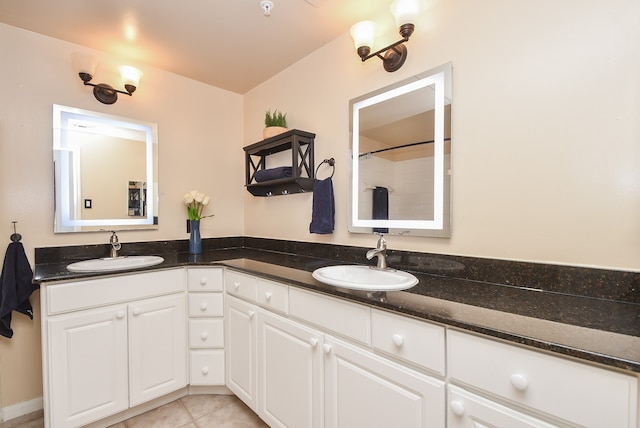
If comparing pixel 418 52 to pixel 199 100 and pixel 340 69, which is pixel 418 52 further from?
pixel 199 100

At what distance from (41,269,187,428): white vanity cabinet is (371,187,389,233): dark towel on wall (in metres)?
1.23

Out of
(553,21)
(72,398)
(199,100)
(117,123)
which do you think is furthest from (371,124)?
(72,398)

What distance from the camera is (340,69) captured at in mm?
1771

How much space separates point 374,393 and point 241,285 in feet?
3.02

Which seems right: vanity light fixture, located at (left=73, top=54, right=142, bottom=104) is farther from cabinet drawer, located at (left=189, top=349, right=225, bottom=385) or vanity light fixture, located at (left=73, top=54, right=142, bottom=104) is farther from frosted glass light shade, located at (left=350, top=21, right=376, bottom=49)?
cabinet drawer, located at (left=189, top=349, right=225, bottom=385)

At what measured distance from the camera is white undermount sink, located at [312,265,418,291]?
43.1 inches

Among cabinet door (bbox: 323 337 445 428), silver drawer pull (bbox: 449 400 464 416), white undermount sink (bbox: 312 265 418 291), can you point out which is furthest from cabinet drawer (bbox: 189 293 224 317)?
silver drawer pull (bbox: 449 400 464 416)

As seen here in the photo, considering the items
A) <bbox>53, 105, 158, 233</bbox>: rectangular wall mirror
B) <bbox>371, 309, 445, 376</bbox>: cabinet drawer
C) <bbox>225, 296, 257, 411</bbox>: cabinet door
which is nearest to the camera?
<bbox>371, 309, 445, 376</bbox>: cabinet drawer

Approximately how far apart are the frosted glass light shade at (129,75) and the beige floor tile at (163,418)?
6.82 ft

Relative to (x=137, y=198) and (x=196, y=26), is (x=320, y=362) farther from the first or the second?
(x=196, y=26)

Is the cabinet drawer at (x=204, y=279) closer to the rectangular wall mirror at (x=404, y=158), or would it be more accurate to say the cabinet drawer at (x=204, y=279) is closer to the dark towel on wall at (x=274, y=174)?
the dark towel on wall at (x=274, y=174)

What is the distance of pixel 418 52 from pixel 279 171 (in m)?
1.05

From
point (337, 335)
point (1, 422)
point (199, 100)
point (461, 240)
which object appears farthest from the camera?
point (199, 100)

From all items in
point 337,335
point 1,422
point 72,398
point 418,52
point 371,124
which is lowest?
point 1,422
